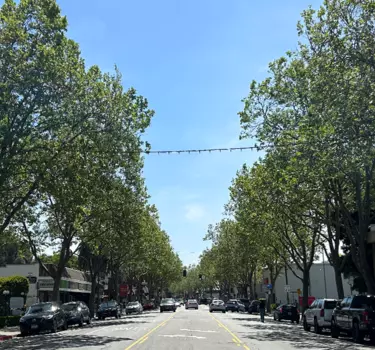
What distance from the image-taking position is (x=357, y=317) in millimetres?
20875

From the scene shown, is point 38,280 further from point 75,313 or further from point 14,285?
point 75,313

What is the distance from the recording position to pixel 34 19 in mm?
22484

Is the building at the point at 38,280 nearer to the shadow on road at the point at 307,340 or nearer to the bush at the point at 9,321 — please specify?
the bush at the point at 9,321

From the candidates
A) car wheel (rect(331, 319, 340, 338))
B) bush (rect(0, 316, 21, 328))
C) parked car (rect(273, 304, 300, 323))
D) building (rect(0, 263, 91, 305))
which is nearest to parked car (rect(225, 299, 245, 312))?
building (rect(0, 263, 91, 305))

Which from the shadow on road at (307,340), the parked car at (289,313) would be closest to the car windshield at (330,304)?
the shadow on road at (307,340)

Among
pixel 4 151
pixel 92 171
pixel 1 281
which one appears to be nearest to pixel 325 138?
pixel 92 171

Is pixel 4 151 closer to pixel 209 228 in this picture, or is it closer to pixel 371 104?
pixel 371 104

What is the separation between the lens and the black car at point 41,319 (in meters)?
27.4

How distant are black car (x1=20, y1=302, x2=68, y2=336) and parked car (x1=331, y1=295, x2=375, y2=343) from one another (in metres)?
14.9

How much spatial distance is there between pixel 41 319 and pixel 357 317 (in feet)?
53.6

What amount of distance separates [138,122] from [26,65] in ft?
21.0

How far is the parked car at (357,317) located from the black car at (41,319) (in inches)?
586

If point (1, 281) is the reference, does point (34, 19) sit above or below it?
above

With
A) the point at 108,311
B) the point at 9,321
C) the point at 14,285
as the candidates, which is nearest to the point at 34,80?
the point at 9,321
